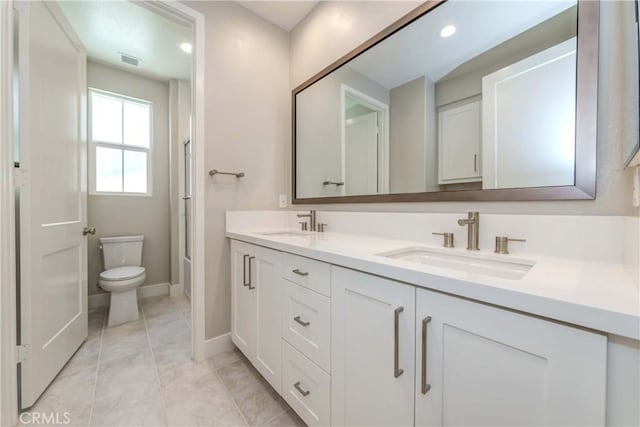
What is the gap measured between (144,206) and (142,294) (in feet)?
3.33

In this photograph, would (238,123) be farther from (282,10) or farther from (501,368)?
(501,368)

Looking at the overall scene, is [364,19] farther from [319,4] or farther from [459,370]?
[459,370]

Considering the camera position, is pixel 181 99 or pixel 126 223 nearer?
pixel 126 223

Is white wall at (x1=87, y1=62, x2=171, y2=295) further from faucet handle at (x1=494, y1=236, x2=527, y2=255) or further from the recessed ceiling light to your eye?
faucet handle at (x1=494, y1=236, x2=527, y2=255)

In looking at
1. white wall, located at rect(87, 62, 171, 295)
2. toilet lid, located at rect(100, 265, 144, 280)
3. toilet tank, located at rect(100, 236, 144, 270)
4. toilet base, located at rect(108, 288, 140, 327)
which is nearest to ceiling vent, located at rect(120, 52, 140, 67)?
white wall, located at rect(87, 62, 171, 295)

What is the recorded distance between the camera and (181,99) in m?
2.99

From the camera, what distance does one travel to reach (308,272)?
3.45 ft

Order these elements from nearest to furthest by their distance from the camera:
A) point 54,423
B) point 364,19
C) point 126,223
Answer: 1. point 54,423
2. point 364,19
3. point 126,223

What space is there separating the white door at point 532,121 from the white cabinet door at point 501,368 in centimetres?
66

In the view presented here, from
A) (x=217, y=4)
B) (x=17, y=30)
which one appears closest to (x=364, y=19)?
(x=217, y=4)

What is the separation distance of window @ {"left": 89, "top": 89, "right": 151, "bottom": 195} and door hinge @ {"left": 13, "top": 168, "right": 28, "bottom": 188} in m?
1.60

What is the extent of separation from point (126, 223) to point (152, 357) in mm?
1707

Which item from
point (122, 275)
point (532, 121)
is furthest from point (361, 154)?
point (122, 275)

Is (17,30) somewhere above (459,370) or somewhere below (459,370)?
above
